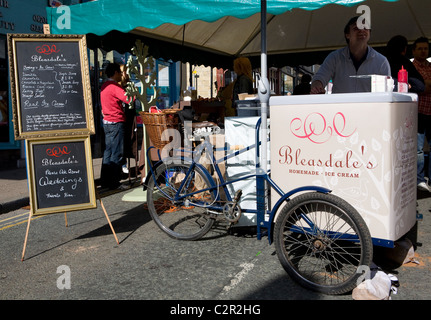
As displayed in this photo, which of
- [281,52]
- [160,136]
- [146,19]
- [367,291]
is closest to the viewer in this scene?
[367,291]

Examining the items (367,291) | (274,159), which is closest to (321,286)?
(367,291)

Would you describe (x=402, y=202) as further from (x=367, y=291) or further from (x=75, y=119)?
(x=75, y=119)

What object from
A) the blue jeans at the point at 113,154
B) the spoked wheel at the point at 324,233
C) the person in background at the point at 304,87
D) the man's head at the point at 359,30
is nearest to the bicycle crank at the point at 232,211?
the spoked wheel at the point at 324,233

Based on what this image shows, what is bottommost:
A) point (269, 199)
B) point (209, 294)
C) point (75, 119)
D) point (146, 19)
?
point (209, 294)

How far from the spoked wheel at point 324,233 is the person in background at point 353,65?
1.35 metres

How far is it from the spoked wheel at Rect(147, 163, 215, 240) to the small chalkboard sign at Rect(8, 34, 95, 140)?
3.11 feet

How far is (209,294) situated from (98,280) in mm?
970

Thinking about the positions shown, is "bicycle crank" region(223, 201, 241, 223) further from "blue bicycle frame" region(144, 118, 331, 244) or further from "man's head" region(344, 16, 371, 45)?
"man's head" region(344, 16, 371, 45)

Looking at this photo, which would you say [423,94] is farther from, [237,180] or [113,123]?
[113,123]

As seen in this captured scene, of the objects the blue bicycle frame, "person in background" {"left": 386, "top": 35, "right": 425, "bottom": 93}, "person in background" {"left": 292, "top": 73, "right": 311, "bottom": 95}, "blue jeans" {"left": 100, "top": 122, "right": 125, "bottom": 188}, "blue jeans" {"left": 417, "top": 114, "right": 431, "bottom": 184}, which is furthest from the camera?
"person in background" {"left": 292, "top": 73, "right": 311, "bottom": 95}

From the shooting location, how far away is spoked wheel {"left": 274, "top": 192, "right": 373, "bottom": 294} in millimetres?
2811

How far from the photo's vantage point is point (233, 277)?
3324 millimetres

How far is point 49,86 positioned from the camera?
4242 mm

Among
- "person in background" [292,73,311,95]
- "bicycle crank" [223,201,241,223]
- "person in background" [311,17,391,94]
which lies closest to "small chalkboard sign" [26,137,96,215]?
"bicycle crank" [223,201,241,223]
